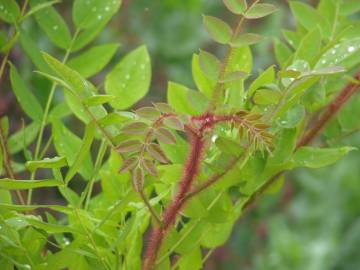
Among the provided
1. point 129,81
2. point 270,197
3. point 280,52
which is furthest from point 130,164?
point 270,197

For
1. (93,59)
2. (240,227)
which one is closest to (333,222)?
(240,227)

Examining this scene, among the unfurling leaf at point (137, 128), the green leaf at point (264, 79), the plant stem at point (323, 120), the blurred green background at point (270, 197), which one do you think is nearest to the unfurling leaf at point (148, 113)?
the unfurling leaf at point (137, 128)

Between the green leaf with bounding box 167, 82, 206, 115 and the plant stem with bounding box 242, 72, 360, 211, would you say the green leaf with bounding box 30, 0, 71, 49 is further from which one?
the plant stem with bounding box 242, 72, 360, 211

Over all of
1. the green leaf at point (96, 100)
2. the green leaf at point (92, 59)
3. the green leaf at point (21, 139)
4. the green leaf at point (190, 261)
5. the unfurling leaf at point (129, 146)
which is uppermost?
the green leaf at point (96, 100)

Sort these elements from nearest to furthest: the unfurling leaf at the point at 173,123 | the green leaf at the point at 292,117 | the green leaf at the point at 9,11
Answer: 1. the unfurling leaf at the point at 173,123
2. the green leaf at the point at 292,117
3. the green leaf at the point at 9,11

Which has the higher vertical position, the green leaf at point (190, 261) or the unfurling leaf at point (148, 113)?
the unfurling leaf at point (148, 113)

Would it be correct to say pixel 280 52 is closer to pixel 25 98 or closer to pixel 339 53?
pixel 339 53

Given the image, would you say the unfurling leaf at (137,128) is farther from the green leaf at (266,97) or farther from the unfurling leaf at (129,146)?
the green leaf at (266,97)

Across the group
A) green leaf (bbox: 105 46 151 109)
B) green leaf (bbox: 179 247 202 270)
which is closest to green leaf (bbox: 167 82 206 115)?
green leaf (bbox: 105 46 151 109)
